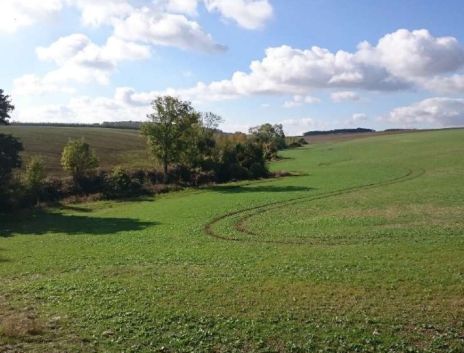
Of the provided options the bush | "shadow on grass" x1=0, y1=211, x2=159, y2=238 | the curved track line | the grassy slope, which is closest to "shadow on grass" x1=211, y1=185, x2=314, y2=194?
the curved track line

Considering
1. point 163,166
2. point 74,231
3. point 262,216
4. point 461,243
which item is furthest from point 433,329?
point 163,166

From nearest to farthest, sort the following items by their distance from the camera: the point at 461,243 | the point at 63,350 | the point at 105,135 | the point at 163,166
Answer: the point at 63,350 → the point at 461,243 → the point at 163,166 → the point at 105,135

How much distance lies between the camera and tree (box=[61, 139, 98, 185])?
69.0 meters

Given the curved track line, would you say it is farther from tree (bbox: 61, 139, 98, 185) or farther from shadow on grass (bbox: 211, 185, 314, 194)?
tree (bbox: 61, 139, 98, 185)

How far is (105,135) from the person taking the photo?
136 metres

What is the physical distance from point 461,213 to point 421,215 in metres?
2.73

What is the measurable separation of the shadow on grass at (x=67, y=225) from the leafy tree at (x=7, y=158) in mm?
6924

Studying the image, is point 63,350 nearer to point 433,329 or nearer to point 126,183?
point 433,329

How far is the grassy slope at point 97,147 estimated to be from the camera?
90.6 meters

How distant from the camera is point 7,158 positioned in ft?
184

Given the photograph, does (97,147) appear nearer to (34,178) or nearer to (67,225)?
(34,178)

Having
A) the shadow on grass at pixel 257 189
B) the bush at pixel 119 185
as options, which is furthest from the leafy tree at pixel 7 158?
the shadow on grass at pixel 257 189

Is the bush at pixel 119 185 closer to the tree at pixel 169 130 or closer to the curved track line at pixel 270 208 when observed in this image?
the tree at pixel 169 130

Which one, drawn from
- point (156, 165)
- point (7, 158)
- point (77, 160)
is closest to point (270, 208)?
point (7, 158)
